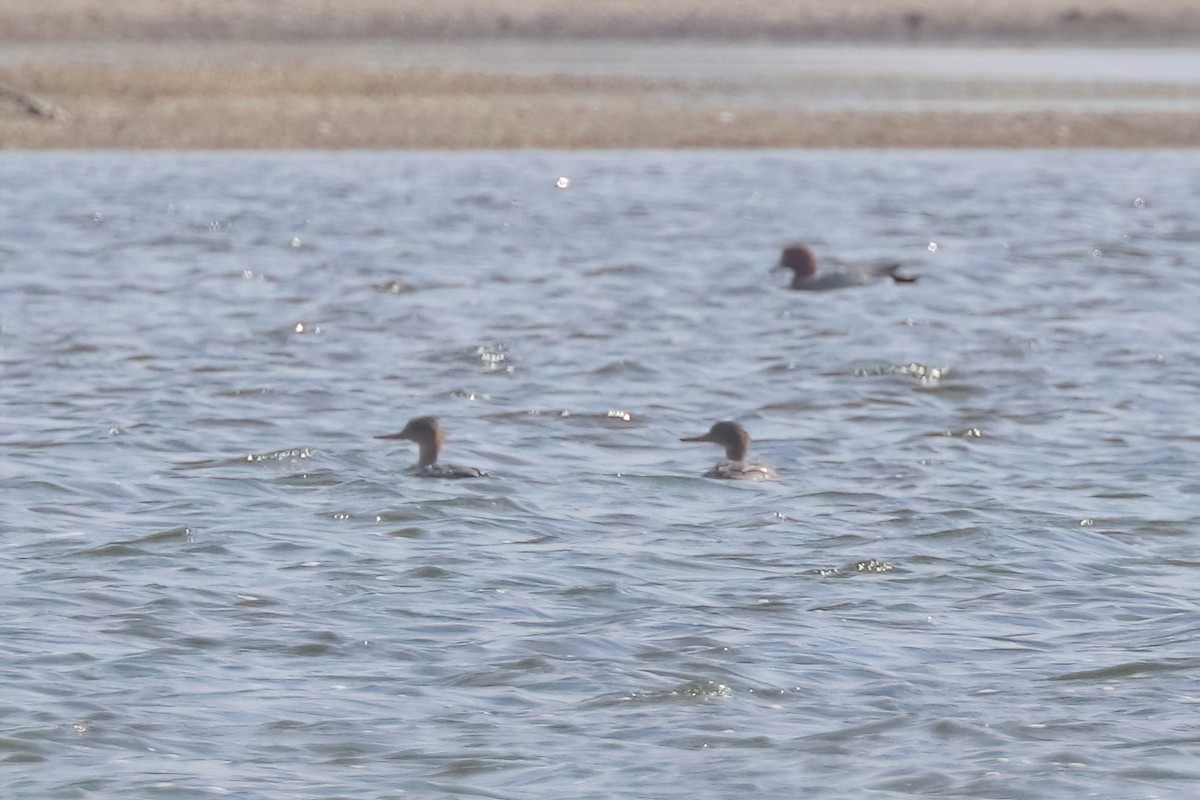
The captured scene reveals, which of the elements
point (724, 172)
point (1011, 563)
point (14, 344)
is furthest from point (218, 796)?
point (724, 172)

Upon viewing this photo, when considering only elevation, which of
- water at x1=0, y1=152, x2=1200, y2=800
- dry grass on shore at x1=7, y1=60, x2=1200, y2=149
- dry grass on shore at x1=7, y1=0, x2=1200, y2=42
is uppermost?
dry grass on shore at x1=7, y1=0, x2=1200, y2=42

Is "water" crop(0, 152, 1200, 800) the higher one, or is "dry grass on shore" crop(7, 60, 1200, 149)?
"dry grass on shore" crop(7, 60, 1200, 149)

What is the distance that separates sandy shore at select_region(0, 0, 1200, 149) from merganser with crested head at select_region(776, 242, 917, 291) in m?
10.7

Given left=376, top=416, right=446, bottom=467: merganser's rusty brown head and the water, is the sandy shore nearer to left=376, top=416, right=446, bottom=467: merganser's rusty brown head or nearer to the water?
the water

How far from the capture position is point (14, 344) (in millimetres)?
14758

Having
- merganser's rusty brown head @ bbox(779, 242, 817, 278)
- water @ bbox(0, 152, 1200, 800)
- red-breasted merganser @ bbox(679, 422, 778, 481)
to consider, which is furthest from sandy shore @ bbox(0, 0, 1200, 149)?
red-breasted merganser @ bbox(679, 422, 778, 481)

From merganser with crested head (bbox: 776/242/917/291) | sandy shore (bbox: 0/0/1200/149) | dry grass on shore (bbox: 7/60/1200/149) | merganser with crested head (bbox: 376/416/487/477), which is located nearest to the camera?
merganser with crested head (bbox: 376/416/487/477)

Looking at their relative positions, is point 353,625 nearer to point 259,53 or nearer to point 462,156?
point 462,156

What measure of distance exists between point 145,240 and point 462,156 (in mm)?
8185

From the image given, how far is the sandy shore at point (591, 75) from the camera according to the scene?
29.0m

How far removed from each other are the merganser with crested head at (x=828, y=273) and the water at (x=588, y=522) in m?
0.21

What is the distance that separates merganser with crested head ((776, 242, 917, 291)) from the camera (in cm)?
1795

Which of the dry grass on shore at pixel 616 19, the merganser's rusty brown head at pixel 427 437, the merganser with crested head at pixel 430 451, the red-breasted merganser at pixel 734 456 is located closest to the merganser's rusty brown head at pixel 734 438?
the red-breasted merganser at pixel 734 456

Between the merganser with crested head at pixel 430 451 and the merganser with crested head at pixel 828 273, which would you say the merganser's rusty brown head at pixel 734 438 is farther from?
the merganser with crested head at pixel 828 273
